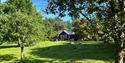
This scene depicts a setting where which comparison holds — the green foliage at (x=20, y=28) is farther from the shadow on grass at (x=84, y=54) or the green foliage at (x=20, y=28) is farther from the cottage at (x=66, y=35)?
the cottage at (x=66, y=35)

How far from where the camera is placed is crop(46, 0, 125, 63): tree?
497cm

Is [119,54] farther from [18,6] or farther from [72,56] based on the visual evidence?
[18,6]

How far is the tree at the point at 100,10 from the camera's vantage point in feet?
16.3

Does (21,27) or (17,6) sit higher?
(17,6)

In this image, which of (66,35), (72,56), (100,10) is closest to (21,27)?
(72,56)

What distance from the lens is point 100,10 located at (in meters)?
5.87

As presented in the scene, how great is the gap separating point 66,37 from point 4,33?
45.6 m

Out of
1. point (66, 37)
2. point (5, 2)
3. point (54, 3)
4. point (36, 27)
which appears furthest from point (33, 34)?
point (66, 37)

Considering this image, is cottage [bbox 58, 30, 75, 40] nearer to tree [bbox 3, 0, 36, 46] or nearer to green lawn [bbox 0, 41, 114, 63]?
tree [bbox 3, 0, 36, 46]

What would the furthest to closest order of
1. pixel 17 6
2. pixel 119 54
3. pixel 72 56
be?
pixel 17 6 < pixel 72 56 < pixel 119 54

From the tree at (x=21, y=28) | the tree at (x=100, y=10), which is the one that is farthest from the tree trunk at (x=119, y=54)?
the tree at (x=21, y=28)

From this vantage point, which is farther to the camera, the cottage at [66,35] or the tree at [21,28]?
the cottage at [66,35]

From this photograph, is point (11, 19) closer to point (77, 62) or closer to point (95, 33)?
point (77, 62)

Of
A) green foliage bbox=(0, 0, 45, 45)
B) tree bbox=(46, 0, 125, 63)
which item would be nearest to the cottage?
green foliage bbox=(0, 0, 45, 45)
